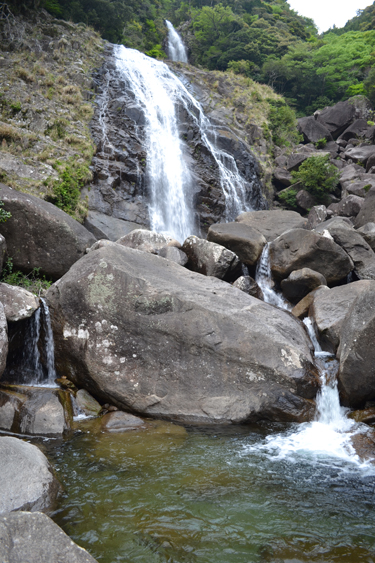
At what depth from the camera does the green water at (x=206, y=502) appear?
4250 mm

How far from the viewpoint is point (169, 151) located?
21.8 meters

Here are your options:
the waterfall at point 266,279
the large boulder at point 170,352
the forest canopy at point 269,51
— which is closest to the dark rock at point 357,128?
the forest canopy at point 269,51

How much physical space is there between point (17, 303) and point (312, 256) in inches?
382

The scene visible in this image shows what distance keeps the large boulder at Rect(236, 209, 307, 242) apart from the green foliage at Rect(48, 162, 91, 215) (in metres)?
7.49

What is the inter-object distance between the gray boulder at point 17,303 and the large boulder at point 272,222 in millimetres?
10877

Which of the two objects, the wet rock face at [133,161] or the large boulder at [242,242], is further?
the wet rock face at [133,161]

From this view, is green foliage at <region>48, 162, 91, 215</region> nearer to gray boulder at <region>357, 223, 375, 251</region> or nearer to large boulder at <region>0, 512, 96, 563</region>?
gray boulder at <region>357, 223, 375, 251</region>

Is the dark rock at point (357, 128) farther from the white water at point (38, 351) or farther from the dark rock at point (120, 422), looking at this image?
the dark rock at point (120, 422)

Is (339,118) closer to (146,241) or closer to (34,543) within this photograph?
(146,241)

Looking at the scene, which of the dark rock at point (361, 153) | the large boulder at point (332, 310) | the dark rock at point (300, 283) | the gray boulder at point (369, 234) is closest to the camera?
the large boulder at point (332, 310)

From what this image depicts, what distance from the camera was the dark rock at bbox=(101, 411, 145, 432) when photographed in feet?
24.3

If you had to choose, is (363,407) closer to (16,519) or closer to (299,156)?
(16,519)

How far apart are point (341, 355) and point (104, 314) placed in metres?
5.21

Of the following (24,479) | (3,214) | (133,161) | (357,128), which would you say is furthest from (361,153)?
(24,479)
